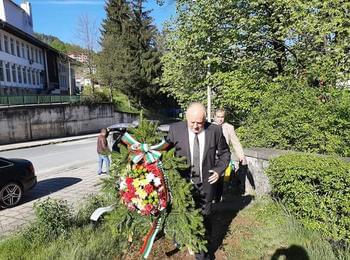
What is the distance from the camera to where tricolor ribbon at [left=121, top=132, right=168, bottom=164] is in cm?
372

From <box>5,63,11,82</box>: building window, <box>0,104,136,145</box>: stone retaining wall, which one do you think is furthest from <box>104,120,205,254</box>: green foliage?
<box>5,63,11,82</box>: building window

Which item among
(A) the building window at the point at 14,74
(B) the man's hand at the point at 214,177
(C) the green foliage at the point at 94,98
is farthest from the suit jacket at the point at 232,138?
(A) the building window at the point at 14,74

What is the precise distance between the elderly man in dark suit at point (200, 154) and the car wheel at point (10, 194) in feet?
20.8

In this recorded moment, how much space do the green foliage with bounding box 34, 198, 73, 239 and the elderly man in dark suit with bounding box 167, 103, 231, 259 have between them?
84.2 inches

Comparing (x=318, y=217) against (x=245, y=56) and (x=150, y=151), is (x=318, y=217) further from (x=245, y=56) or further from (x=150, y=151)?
(x=245, y=56)

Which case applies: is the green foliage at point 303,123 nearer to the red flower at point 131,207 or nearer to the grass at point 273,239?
the grass at point 273,239

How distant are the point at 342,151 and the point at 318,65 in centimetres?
480

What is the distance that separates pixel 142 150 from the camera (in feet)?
12.2

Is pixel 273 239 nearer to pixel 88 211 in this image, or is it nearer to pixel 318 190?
pixel 318 190

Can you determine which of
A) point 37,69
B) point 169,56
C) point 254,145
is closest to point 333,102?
point 254,145

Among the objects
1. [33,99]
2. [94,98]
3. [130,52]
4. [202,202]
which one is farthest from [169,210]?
[130,52]

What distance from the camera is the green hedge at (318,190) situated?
4.19 m

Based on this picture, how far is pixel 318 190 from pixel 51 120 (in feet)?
102

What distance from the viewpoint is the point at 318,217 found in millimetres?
4539
